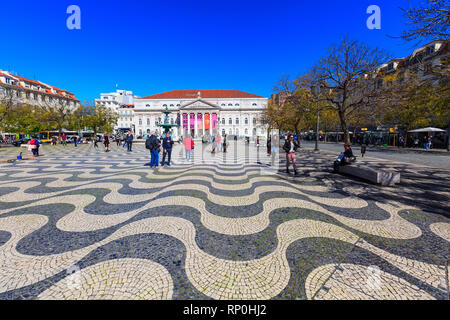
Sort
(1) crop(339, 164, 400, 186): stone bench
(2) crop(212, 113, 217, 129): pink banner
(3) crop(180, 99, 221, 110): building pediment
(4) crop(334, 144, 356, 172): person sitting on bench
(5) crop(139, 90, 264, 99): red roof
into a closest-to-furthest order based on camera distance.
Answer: (1) crop(339, 164, 400, 186): stone bench, (4) crop(334, 144, 356, 172): person sitting on bench, (3) crop(180, 99, 221, 110): building pediment, (2) crop(212, 113, 217, 129): pink banner, (5) crop(139, 90, 264, 99): red roof

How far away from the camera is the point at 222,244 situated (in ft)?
9.48

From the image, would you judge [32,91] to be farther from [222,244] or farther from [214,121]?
[222,244]

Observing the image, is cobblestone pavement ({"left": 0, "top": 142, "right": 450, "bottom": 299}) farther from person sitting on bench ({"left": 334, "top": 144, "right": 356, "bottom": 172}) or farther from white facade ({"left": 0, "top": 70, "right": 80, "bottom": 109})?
white facade ({"left": 0, "top": 70, "right": 80, "bottom": 109})

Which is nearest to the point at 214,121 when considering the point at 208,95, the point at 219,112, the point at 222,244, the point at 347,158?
the point at 219,112

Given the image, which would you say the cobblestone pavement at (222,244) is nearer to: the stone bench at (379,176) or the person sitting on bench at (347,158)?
the stone bench at (379,176)

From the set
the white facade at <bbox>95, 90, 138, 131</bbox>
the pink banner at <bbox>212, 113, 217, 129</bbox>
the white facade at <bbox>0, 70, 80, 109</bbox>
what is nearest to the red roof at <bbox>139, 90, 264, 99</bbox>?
the pink banner at <bbox>212, 113, 217, 129</bbox>

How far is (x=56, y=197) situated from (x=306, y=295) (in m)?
6.56

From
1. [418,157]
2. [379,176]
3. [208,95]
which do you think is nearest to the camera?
[379,176]

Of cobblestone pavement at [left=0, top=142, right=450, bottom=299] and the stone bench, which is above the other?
the stone bench

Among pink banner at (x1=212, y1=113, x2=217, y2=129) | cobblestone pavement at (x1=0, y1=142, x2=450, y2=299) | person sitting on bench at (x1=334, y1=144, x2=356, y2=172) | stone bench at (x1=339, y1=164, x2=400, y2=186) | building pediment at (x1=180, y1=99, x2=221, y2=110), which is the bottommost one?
cobblestone pavement at (x1=0, y1=142, x2=450, y2=299)

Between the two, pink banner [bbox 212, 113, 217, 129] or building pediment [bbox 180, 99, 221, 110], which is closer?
building pediment [bbox 180, 99, 221, 110]

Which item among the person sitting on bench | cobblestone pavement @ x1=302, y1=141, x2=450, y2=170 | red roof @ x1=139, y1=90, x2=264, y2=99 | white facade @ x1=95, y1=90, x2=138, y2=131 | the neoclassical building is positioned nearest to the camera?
the person sitting on bench

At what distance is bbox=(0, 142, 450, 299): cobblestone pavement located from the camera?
200 cm

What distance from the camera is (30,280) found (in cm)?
208
